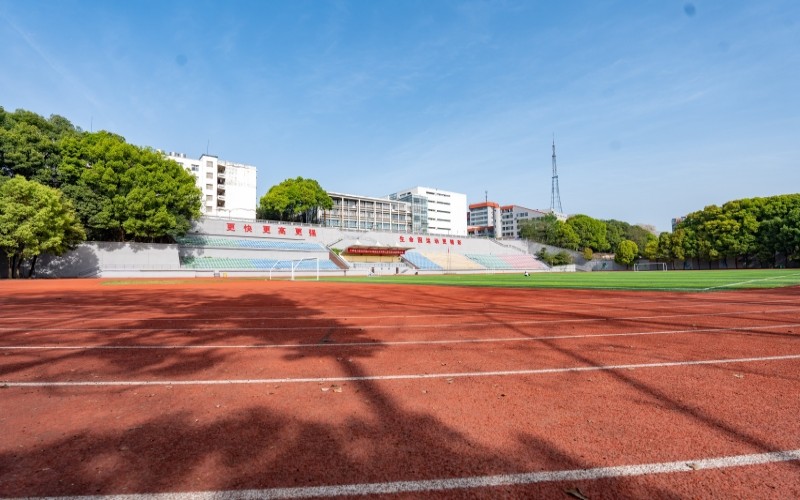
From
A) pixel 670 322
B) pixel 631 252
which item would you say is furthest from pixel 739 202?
pixel 670 322

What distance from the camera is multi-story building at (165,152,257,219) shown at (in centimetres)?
7350

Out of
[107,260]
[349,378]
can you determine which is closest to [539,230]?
[107,260]

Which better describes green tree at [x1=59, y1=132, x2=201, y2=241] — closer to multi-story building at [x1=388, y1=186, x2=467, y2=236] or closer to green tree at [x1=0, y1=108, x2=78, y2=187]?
green tree at [x1=0, y1=108, x2=78, y2=187]

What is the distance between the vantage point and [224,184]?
253 feet

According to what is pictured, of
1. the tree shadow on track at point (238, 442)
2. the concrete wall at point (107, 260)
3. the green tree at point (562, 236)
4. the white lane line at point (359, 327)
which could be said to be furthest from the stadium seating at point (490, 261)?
the tree shadow on track at point (238, 442)

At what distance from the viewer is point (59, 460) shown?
304 centimetres

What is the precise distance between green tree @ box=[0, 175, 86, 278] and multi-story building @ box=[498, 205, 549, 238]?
119282 mm

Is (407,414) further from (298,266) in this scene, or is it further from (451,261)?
(451,261)

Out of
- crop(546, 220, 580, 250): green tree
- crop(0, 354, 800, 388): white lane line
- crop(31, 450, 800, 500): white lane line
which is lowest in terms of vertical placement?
crop(0, 354, 800, 388): white lane line

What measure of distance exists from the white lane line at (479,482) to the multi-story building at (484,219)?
132507mm

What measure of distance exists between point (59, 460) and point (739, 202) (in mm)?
87617

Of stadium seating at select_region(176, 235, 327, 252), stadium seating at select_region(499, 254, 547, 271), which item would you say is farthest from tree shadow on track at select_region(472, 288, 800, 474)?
stadium seating at select_region(499, 254, 547, 271)

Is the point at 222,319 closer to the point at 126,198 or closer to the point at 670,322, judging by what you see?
the point at 670,322

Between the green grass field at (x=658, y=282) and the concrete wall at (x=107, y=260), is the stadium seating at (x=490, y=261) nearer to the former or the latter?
the green grass field at (x=658, y=282)
